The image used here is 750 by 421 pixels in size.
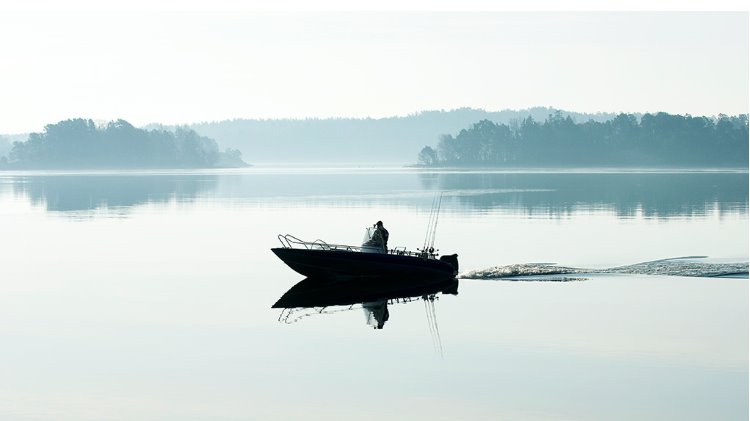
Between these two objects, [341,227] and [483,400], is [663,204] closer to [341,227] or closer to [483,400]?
[341,227]

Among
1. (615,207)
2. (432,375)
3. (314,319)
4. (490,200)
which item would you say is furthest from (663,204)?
(432,375)

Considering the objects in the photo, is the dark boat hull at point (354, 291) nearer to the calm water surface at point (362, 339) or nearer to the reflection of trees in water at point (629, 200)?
the calm water surface at point (362, 339)

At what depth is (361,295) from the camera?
40.2 meters

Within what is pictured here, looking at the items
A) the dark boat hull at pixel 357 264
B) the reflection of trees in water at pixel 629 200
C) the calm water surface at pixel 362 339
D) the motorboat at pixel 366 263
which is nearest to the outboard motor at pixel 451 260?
the motorboat at pixel 366 263

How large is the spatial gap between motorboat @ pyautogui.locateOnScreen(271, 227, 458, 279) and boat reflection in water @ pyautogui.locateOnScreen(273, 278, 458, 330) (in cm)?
24

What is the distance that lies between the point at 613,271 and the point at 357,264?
11475 mm

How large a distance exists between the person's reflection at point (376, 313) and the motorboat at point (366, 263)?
3.88 meters

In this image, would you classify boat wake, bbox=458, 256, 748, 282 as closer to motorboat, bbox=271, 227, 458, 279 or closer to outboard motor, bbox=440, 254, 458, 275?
outboard motor, bbox=440, 254, 458, 275

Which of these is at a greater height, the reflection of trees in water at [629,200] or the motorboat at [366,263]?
the motorboat at [366,263]

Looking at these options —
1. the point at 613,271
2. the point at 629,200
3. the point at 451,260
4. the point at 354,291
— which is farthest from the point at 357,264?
the point at 629,200

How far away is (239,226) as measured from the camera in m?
74.4

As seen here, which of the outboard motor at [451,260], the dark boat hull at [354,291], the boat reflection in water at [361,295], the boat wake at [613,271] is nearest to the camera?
the boat reflection in water at [361,295]

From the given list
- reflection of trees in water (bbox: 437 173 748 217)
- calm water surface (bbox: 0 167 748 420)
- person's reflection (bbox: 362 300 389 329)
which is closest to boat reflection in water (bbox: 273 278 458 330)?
→ person's reflection (bbox: 362 300 389 329)

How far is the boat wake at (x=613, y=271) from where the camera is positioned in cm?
4519
